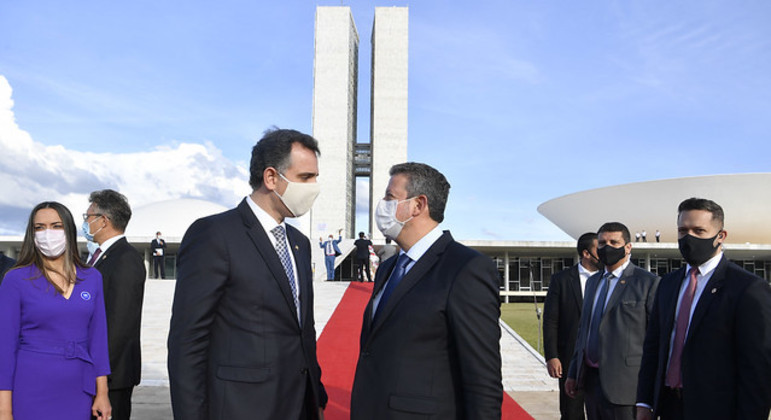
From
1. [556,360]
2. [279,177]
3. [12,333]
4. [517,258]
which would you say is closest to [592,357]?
[556,360]

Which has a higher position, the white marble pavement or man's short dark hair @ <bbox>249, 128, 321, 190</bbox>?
man's short dark hair @ <bbox>249, 128, 321, 190</bbox>

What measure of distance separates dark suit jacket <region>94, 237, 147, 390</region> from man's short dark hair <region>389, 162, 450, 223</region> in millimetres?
1947

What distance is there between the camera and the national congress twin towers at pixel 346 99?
45188 millimetres

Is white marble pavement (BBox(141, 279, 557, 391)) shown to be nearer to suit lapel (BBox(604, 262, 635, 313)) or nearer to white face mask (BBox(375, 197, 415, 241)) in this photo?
suit lapel (BBox(604, 262, 635, 313))

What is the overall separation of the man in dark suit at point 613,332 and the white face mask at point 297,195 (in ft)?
8.04

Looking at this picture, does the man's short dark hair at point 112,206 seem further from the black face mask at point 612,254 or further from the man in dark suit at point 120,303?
the black face mask at point 612,254

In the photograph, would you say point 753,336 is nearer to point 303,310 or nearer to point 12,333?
point 303,310

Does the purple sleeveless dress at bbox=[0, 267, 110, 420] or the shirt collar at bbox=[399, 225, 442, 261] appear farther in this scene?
the purple sleeveless dress at bbox=[0, 267, 110, 420]

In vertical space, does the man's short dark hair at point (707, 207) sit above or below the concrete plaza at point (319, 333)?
above

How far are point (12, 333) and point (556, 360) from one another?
4030 millimetres

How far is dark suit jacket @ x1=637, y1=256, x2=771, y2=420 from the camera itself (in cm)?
257

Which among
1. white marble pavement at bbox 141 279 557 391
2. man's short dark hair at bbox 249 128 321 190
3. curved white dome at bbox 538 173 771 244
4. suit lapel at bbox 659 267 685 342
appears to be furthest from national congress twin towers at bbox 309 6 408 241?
man's short dark hair at bbox 249 128 321 190

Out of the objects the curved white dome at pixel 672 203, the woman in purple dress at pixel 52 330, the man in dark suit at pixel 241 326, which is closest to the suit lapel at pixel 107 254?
the woman in purple dress at pixel 52 330

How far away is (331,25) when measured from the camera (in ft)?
150
